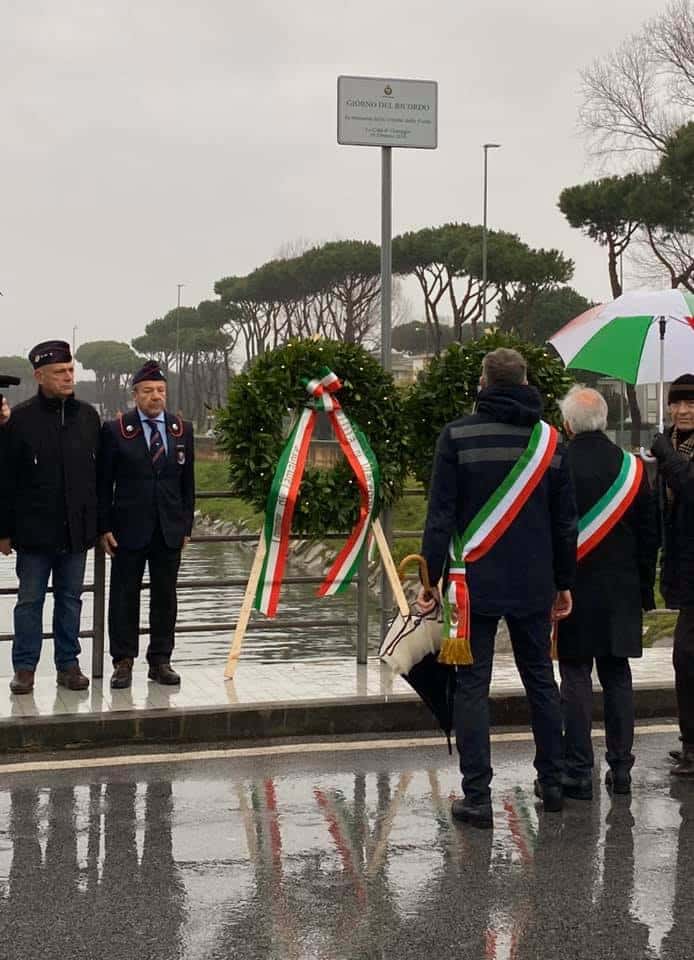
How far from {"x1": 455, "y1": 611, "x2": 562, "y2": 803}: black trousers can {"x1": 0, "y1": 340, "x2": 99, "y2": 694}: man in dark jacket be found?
9.14 feet

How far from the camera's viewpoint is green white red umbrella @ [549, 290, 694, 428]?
8164 millimetres

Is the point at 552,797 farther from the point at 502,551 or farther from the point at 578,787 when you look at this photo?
the point at 502,551

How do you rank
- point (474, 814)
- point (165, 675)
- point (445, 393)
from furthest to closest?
point (445, 393)
point (165, 675)
point (474, 814)

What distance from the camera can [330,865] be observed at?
17.8 feet

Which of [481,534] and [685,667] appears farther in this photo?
[685,667]

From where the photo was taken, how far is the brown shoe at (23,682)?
8.03 meters

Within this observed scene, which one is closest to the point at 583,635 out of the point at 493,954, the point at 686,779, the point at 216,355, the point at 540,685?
the point at 540,685

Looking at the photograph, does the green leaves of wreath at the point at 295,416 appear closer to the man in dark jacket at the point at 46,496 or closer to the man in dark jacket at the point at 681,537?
the man in dark jacket at the point at 46,496

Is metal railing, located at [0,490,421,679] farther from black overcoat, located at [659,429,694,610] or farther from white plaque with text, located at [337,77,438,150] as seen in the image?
white plaque with text, located at [337,77,438,150]

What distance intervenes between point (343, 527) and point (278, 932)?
4546mm

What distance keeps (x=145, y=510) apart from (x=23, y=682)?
3.74 ft

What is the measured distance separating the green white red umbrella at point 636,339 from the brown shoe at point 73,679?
3194 millimetres

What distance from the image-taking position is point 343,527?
29.8ft

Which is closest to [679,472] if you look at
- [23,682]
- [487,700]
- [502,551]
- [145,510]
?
[502,551]
